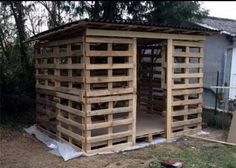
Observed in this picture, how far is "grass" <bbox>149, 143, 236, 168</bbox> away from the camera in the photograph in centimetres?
518

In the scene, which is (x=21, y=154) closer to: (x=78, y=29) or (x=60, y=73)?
(x=60, y=73)

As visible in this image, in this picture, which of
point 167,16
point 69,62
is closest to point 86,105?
point 69,62

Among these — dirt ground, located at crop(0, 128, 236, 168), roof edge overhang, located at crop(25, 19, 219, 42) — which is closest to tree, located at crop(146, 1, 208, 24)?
roof edge overhang, located at crop(25, 19, 219, 42)

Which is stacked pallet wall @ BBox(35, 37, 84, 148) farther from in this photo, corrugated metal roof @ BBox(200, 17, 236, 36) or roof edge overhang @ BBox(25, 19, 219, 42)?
corrugated metal roof @ BBox(200, 17, 236, 36)

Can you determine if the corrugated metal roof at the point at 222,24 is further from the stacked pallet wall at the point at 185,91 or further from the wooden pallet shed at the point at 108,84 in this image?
the stacked pallet wall at the point at 185,91

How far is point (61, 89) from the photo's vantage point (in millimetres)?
6281

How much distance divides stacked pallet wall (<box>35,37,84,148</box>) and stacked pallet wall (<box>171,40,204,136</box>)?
206 centimetres

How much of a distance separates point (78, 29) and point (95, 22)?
525 mm

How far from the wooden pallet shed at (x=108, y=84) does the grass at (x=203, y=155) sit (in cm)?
68

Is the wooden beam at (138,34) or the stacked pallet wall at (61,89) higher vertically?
A: the wooden beam at (138,34)

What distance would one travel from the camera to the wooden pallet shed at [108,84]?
5.50 m

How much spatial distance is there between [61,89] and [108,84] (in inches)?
45.4

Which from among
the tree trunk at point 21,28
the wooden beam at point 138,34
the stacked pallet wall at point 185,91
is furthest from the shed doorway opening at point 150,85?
the tree trunk at point 21,28

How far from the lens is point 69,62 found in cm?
593
